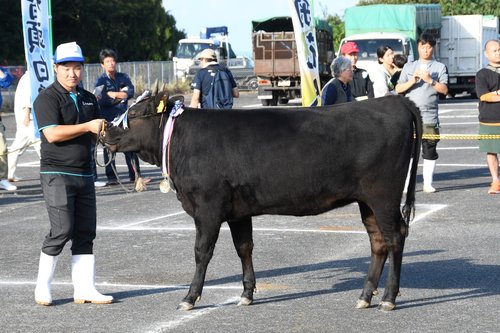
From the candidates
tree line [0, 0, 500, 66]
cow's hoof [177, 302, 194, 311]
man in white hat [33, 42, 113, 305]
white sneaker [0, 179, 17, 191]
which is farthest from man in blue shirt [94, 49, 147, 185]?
tree line [0, 0, 500, 66]

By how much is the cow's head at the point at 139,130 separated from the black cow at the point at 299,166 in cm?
15

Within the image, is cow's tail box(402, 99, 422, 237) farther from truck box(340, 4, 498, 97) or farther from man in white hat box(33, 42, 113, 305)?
truck box(340, 4, 498, 97)

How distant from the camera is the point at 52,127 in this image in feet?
26.9

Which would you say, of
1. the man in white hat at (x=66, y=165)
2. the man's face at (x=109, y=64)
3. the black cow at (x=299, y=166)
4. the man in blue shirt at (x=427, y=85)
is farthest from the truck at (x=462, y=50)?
the man in white hat at (x=66, y=165)

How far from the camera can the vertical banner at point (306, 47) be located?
58.6 ft

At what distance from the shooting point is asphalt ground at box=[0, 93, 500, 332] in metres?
7.73

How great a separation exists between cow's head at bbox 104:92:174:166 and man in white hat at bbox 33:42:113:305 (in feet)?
0.63

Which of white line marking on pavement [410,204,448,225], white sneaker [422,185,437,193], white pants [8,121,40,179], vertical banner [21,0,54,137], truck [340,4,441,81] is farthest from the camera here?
truck [340,4,441,81]

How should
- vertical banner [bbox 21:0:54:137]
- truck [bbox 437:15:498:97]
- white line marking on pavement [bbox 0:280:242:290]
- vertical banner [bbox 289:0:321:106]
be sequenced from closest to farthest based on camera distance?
white line marking on pavement [bbox 0:280:242:290]
vertical banner [bbox 21:0:54:137]
vertical banner [bbox 289:0:321:106]
truck [bbox 437:15:498:97]

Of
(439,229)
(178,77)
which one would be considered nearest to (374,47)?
(178,77)

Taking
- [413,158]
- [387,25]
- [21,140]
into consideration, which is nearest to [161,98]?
[413,158]

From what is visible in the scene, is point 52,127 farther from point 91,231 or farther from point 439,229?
point 439,229

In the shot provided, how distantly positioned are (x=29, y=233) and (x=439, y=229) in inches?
186

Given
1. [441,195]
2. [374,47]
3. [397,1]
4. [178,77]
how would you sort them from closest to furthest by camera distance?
[441,195]
[374,47]
[178,77]
[397,1]
